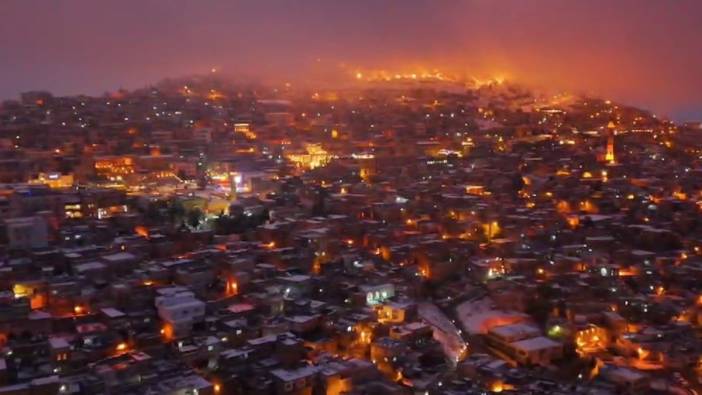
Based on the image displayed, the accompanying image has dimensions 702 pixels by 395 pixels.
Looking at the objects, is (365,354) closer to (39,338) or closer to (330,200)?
(39,338)

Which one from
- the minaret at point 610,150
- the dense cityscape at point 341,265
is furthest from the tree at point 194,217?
the minaret at point 610,150

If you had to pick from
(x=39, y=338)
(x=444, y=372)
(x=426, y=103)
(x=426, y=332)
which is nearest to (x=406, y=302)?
(x=426, y=332)

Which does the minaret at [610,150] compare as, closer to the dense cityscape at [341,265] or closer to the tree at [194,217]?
the dense cityscape at [341,265]

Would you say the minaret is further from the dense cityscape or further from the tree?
the tree

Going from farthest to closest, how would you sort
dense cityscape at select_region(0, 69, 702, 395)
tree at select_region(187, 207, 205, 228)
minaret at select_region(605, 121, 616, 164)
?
minaret at select_region(605, 121, 616, 164), tree at select_region(187, 207, 205, 228), dense cityscape at select_region(0, 69, 702, 395)

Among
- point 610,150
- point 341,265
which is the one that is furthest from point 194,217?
point 610,150

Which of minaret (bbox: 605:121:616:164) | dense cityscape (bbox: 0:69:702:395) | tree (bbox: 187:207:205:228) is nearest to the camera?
dense cityscape (bbox: 0:69:702:395)

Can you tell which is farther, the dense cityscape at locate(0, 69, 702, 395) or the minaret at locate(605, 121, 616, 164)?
the minaret at locate(605, 121, 616, 164)

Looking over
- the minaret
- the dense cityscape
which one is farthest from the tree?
the minaret
